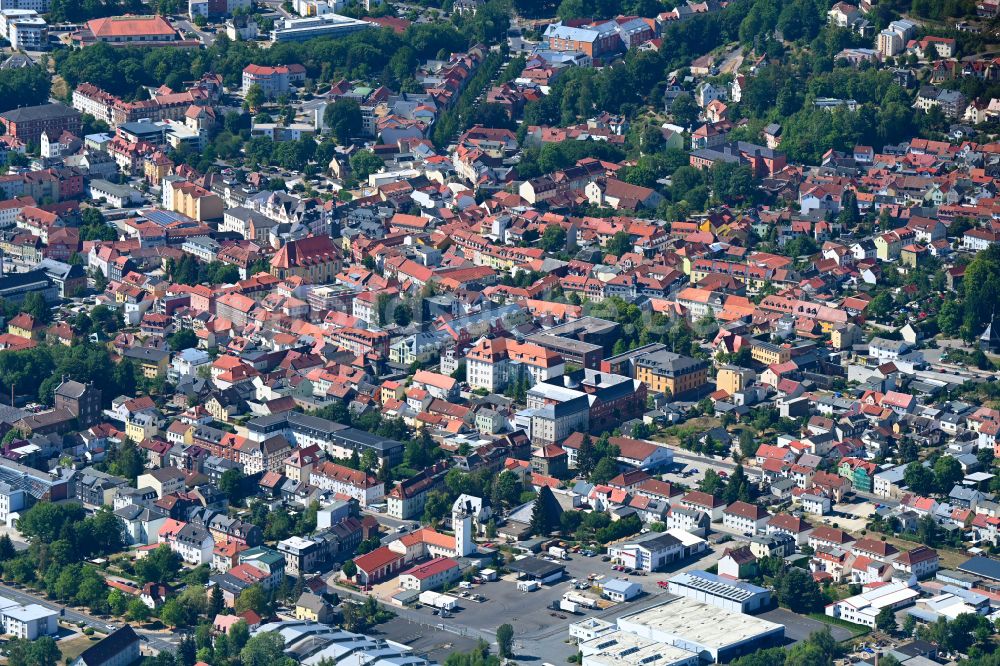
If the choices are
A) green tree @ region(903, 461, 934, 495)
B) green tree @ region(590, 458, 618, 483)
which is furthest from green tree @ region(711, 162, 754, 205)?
green tree @ region(903, 461, 934, 495)

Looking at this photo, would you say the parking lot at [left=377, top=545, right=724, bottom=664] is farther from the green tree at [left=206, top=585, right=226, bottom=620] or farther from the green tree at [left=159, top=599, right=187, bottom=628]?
the green tree at [left=159, top=599, right=187, bottom=628]

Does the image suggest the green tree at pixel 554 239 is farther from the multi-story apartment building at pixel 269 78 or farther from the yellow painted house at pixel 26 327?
the multi-story apartment building at pixel 269 78

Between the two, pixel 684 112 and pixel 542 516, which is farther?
pixel 684 112

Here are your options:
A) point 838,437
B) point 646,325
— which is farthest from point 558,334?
point 838,437

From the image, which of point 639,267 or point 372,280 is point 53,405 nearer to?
point 372,280

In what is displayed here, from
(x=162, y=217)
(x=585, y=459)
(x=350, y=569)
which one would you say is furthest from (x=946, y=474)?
(x=162, y=217)

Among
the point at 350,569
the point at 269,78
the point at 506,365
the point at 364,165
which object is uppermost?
the point at 269,78

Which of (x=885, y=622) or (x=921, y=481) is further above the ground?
(x=921, y=481)

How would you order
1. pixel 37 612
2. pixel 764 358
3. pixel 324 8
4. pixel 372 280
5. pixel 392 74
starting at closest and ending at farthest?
pixel 37 612 < pixel 764 358 < pixel 372 280 < pixel 392 74 < pixel 324 8

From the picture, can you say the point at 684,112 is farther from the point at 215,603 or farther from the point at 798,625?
the point at 215,603
